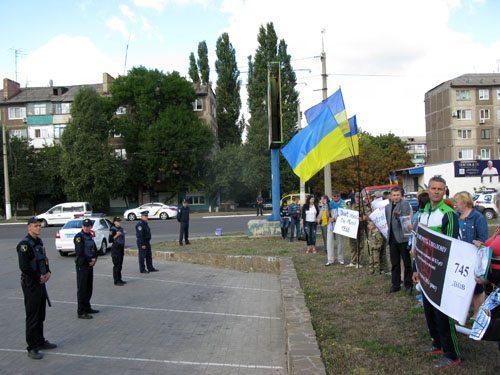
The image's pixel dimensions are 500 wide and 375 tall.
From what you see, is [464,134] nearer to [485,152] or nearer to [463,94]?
[485,152]

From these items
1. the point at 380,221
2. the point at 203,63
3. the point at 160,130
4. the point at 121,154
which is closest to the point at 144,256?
the point at 380,221

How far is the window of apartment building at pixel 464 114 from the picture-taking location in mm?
56094

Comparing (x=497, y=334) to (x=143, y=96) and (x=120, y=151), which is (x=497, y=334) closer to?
(x=143, y=96)

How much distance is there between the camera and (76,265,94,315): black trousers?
24.5 ft

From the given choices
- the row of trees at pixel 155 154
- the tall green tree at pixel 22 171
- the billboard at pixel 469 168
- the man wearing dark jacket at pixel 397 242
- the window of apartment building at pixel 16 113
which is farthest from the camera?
the window of apartment building at pixel 16 113

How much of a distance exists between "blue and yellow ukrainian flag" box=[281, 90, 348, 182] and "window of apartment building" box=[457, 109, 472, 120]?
50970 millimetres

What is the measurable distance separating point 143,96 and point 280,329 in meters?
41.5

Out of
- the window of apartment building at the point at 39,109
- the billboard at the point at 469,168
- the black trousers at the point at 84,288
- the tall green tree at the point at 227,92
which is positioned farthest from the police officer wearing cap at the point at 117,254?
the window of apartment building at the point at 39,109

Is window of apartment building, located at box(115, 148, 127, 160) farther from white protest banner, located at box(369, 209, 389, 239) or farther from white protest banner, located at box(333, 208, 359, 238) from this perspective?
white protest banner, located at box(369, 209, 389, 239)

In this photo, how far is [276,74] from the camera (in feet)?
57.4

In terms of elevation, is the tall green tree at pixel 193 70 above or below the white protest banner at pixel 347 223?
above

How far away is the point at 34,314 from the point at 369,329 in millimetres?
4427

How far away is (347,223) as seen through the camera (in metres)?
10.3

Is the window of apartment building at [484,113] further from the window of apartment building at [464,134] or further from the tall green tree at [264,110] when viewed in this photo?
the tall green tree at [264,110]
